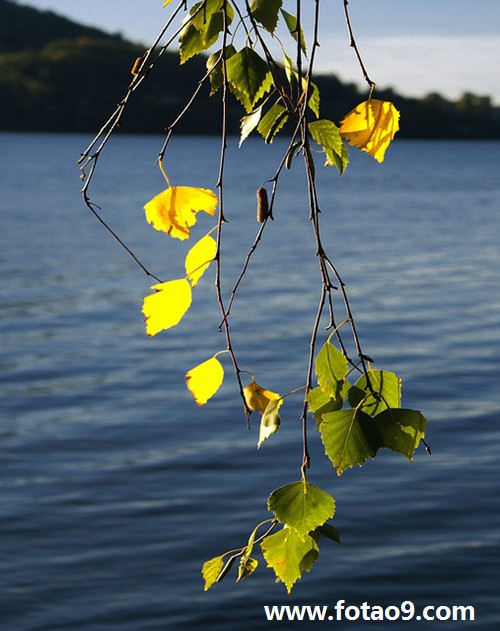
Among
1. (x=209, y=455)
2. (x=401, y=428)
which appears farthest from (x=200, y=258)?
(x=209, y=455)

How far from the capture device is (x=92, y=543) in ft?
28.1

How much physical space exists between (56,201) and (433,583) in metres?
49.1

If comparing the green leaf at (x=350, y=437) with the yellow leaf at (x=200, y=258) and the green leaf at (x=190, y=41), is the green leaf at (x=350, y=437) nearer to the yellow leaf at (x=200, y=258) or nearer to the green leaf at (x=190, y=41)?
the yellow leaf at (x=200, y=258)

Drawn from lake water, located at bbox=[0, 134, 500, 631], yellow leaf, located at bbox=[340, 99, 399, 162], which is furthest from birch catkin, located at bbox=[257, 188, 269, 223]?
lake water, located at bbox=[0, 134, 500, 631]

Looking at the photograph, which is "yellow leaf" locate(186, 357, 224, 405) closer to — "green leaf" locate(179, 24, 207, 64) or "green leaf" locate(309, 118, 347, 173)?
"green leaf" locate(309, 118, 347, 173)

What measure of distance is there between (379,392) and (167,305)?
0.93 ft

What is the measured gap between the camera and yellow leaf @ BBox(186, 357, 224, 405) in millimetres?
1424

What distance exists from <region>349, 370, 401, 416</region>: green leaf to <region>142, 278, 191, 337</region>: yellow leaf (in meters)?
0.24

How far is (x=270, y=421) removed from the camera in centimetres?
137

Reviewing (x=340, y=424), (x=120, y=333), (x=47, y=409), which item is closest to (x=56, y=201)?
(x=120, y=333)

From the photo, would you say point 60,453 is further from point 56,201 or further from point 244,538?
point 56,201

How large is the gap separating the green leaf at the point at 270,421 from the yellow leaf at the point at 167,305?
16cm

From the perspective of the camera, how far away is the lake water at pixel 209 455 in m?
7.83

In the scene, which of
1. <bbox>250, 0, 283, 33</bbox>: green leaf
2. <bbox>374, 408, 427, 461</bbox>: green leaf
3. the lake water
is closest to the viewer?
<bbox>374, 408, 427, 461</bbox>: green leaf
